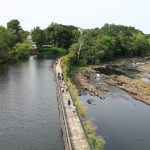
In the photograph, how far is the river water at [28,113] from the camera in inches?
1730

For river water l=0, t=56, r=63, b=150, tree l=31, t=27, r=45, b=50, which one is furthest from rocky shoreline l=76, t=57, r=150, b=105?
tree l=31, t=27, r=45, b=50

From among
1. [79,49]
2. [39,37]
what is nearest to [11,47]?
[39,37]

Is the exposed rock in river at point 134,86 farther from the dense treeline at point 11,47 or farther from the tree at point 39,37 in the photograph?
the tree at point 39,37

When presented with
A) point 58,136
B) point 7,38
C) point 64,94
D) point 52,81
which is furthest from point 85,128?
point 7,38

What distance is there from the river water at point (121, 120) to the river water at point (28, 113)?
7380mm

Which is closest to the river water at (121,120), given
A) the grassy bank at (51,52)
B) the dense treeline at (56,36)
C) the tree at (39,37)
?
the grassy bank at (51,52)

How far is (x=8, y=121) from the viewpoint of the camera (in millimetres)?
51438

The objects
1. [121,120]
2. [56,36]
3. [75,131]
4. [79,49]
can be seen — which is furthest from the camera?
[56,36]

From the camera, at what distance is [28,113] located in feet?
183

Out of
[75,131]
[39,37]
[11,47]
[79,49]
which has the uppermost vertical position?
[39,37]

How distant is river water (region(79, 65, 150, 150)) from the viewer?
45500mm

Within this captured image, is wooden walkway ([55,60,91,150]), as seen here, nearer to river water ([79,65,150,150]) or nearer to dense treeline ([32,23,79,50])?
river water ([79,65,150,150])

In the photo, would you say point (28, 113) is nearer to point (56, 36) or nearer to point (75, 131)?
point (75, 131)

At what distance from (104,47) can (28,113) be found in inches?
3044
